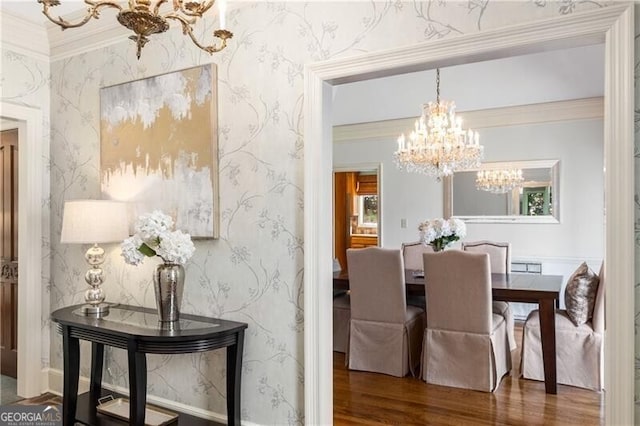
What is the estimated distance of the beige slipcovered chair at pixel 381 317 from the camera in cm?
370

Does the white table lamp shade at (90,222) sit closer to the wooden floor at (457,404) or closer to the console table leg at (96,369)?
the console table leg at (96,369)

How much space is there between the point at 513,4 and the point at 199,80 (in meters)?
1.68

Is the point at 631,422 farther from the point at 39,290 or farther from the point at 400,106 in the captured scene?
the point at 400,106

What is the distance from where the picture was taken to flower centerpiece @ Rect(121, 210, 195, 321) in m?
2.42

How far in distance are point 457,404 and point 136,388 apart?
6.73 feet

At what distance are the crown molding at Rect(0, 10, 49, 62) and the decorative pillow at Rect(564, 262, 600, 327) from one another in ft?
13.6

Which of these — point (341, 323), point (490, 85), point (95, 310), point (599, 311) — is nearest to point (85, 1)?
point (95, 310)

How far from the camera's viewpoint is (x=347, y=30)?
229 centimetres

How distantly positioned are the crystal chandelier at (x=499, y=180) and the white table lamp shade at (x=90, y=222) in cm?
432

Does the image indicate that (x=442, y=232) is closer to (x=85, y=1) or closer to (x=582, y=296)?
(x=582, y=296)

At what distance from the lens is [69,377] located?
2.69m

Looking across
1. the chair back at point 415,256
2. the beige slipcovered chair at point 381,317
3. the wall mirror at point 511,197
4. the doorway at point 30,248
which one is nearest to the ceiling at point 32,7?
the doorway at point 30,248

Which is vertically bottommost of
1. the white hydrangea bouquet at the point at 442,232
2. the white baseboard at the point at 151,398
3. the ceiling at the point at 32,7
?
the white baseboard at the point at 151,398

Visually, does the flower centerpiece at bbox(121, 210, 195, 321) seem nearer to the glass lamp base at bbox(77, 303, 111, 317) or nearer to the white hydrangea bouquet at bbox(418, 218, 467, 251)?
the glass lamp base at bbox(77, 303, 111, 317)
